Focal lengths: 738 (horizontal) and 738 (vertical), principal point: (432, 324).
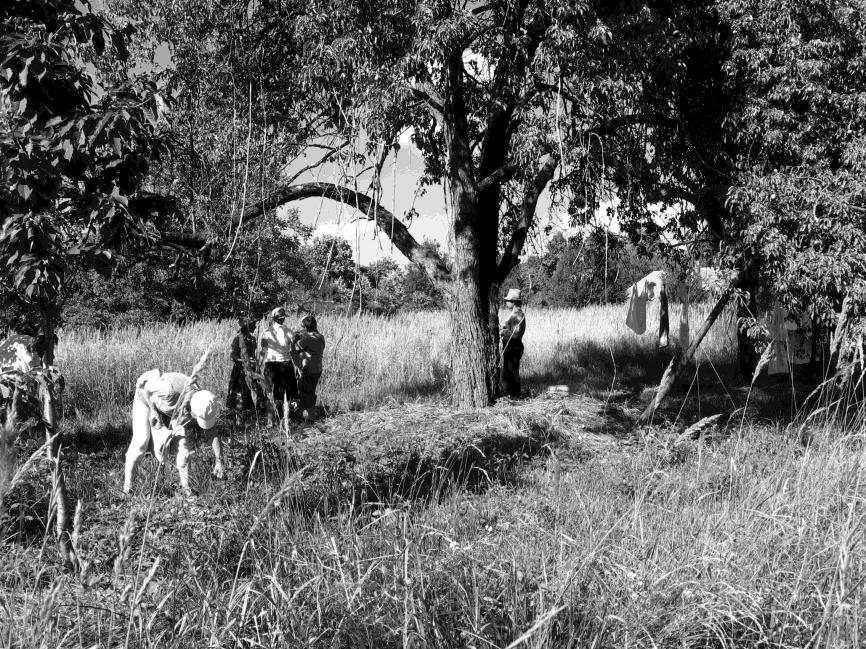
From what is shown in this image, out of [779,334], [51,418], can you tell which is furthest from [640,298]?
[51,418]

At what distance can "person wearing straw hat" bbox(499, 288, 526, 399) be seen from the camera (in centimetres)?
1162

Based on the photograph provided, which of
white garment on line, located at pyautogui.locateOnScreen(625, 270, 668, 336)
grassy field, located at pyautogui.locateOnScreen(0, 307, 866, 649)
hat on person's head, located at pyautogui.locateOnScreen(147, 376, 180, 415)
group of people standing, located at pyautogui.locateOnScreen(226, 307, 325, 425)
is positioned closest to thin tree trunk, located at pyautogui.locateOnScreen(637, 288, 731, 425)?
white garment on line, located at pyautogui.locateOnScreen(625, 270, 668, 336)

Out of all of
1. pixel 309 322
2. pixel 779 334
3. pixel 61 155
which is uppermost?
pixel 61 155

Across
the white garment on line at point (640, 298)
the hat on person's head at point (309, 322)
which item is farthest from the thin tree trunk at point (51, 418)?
the white garment on line at point (640, 298)

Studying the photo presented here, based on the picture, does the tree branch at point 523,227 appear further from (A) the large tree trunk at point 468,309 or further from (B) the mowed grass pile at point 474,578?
(B) the mowed grass pile at point 474,578

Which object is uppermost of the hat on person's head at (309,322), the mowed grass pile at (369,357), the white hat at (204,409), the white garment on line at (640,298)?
the white garment on line at (640,298)

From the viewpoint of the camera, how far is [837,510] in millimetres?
3693

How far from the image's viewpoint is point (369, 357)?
13766 millimetres

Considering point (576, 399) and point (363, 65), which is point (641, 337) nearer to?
point (576, 399)

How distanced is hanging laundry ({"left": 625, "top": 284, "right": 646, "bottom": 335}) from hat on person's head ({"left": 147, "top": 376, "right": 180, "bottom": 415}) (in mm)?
5802

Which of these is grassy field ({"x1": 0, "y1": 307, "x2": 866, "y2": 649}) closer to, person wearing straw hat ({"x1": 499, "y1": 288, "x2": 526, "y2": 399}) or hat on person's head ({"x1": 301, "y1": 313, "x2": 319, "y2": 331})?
hat on person's head ({"x1": 301, "y1": 313, "x2": 319, "y2": 331})

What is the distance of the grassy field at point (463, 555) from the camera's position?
92.2 inches

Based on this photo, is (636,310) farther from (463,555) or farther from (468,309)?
(463,555)

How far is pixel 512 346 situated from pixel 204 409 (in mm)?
7398
